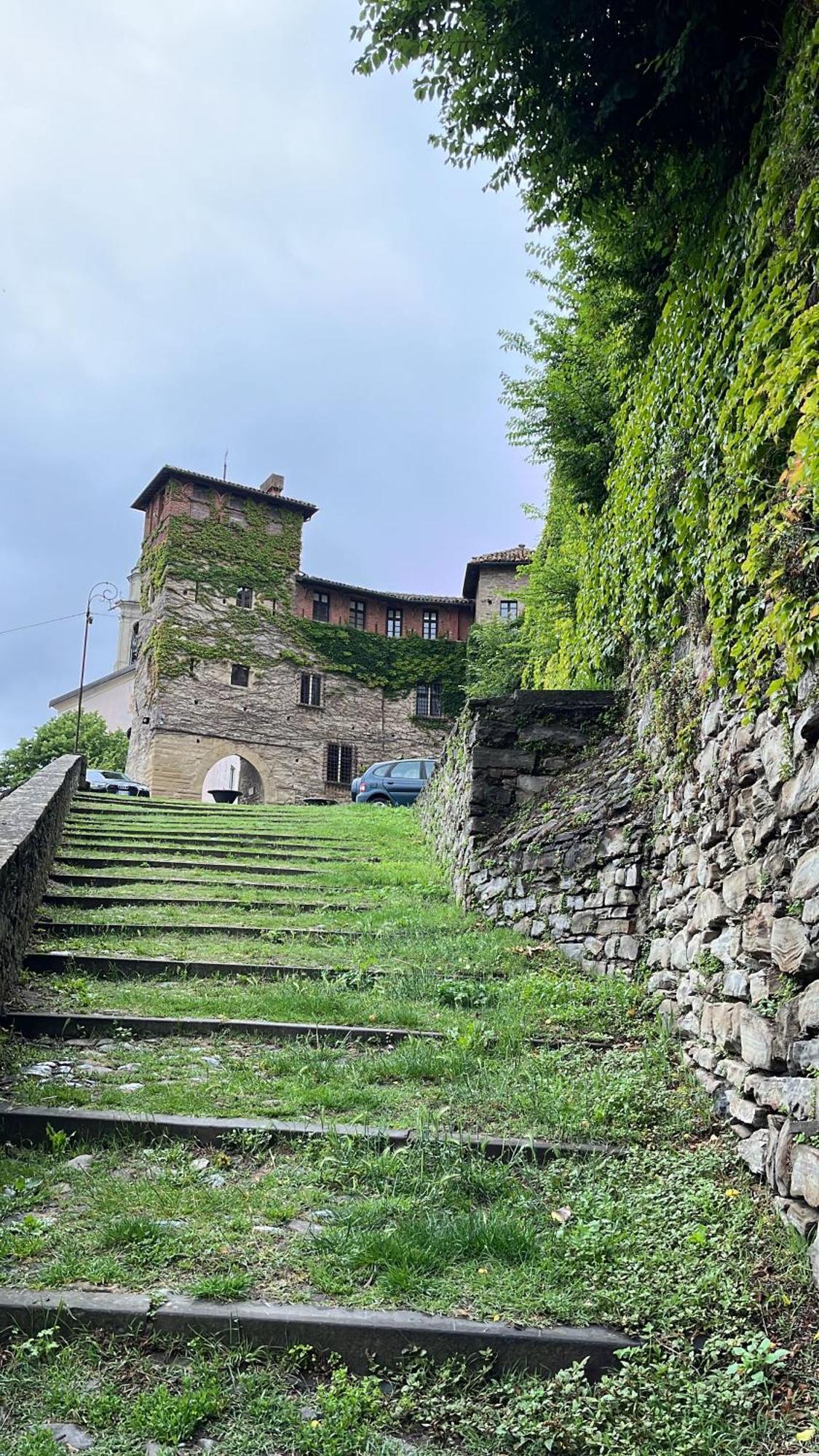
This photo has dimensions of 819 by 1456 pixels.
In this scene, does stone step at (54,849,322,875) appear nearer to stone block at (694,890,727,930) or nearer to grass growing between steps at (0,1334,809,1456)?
stone block at (694,890,727,930)

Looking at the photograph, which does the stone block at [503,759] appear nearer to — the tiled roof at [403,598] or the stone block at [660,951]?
the stone block at [660,951]

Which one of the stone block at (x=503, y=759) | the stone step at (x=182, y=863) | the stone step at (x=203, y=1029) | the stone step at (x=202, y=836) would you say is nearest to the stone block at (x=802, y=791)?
the stone step at (x=203, y=1029)

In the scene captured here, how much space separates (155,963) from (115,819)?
6.99 meters

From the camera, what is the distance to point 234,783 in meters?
42.2

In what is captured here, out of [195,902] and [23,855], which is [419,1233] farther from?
[195,902]

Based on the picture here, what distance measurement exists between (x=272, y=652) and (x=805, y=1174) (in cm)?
2995

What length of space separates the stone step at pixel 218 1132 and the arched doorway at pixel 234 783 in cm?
1794

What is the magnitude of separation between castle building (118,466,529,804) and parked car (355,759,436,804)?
32.9 feet

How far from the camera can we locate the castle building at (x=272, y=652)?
30.2 m

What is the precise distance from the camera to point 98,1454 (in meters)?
2.41

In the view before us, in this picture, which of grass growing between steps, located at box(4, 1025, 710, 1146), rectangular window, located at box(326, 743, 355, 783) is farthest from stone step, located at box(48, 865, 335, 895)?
rectangular window, located at box(326, 743, 355, 783)

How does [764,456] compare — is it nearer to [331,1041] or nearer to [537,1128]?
[537,1128]

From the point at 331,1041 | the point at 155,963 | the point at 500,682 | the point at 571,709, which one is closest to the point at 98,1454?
the point at 331,1041

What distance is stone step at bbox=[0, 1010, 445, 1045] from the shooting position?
512 cm
